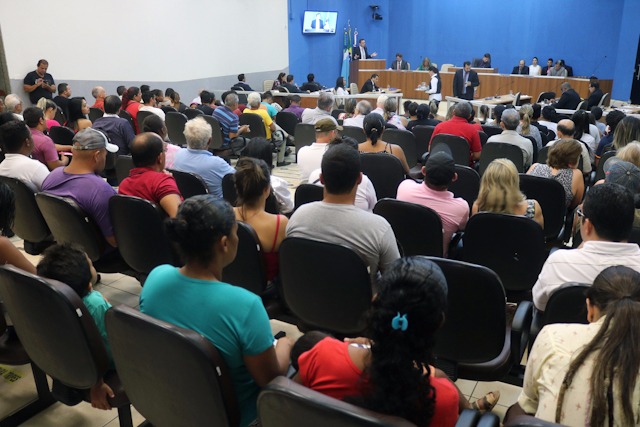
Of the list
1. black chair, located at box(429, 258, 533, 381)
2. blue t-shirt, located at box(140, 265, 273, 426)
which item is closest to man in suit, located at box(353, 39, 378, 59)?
black chair, located at box(429, 258, 533, 381)

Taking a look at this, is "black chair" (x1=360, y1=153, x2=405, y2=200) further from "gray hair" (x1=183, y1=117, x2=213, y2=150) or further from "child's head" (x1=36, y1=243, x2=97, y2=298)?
"child's head" (x1=36, y1=243, x2=97, y2=298)

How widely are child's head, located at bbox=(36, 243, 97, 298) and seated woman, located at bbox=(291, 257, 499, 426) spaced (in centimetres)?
125

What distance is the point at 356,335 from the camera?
2.56m

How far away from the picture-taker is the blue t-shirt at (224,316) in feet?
5.35

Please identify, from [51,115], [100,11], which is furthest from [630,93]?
[51,115]

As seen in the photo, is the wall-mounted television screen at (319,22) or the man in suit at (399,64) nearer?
the wall-mounted television screen at (319,22)

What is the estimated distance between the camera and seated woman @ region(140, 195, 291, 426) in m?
1.64

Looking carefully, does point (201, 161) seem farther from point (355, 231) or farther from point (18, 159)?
point (355, 231)

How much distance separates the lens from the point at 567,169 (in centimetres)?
405

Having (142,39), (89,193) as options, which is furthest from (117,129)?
(142,39)

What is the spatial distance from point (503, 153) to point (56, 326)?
4.43 meters

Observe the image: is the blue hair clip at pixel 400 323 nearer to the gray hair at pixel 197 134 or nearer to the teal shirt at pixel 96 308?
the teal shirt at pixel 96 308

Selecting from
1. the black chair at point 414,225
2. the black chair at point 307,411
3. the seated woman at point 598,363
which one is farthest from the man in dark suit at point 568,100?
the black chair at point 307,411

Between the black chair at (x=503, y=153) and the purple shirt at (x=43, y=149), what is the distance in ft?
13.3
